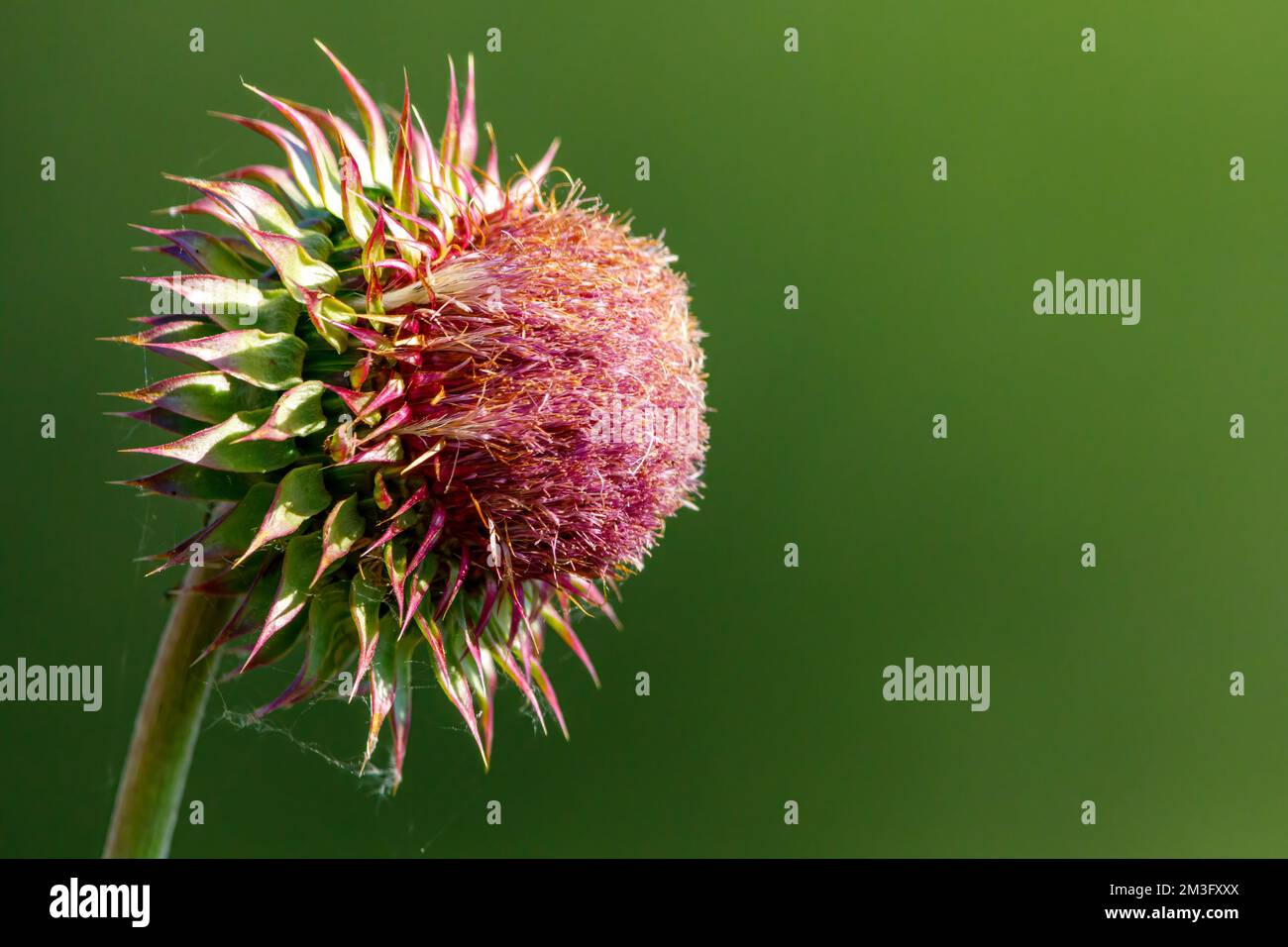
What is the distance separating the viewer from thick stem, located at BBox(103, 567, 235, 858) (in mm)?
1863

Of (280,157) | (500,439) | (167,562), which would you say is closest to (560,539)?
(500,439)

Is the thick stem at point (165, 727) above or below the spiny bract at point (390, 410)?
below

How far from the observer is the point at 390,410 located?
181 centimetres

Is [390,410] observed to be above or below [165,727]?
above

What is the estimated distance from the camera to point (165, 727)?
74.1 inches

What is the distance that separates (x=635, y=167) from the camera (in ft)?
15.1

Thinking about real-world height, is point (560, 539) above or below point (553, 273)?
below

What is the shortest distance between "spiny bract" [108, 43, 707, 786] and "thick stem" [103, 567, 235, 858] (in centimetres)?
6

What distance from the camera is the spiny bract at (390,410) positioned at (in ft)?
5.82

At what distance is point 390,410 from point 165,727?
644 millimetres

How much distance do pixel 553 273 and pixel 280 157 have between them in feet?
8.40

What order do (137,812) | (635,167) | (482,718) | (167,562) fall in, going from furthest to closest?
(635,167), (482,718), (137,812), (167,562)

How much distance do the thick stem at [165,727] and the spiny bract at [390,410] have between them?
6 cm

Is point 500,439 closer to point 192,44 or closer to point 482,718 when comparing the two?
point 482,718
